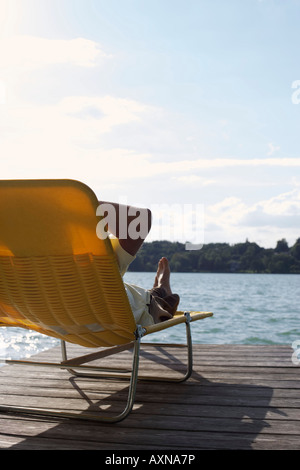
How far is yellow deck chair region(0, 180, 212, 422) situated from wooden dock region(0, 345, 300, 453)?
0.52 feet

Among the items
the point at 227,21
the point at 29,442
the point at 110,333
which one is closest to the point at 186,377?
the point at 110,333

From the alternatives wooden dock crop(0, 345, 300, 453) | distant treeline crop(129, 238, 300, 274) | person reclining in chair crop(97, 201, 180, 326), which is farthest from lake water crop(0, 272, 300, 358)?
person reclining in chair crop(97, 201, 180, 326)

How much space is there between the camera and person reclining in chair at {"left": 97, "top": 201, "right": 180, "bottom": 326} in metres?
2.11

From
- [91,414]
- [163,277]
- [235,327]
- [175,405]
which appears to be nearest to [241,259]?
[235,327]

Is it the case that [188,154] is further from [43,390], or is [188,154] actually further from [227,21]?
[43,390]

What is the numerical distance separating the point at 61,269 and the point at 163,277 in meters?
0.97

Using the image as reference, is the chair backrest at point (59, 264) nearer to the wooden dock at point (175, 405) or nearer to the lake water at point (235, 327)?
the wooden dock at point (175, 405)

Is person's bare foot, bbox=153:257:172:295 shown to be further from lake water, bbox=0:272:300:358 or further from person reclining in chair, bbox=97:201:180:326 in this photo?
lake water, bbox=0:272:300:358

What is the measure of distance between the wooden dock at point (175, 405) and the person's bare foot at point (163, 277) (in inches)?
21.0

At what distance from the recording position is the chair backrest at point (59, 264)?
1919 millimetres

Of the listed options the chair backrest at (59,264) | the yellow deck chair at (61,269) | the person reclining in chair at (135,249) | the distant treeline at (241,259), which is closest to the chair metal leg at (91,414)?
the yellow deck chair at (61,269)

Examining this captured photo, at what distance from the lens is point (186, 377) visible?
2.81m

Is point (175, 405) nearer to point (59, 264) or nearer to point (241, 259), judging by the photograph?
point (59, 264)

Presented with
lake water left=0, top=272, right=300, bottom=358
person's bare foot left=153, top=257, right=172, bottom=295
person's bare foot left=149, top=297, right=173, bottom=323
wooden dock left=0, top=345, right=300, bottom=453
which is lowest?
lake water left=0, top=272, right=300, bottom=358
